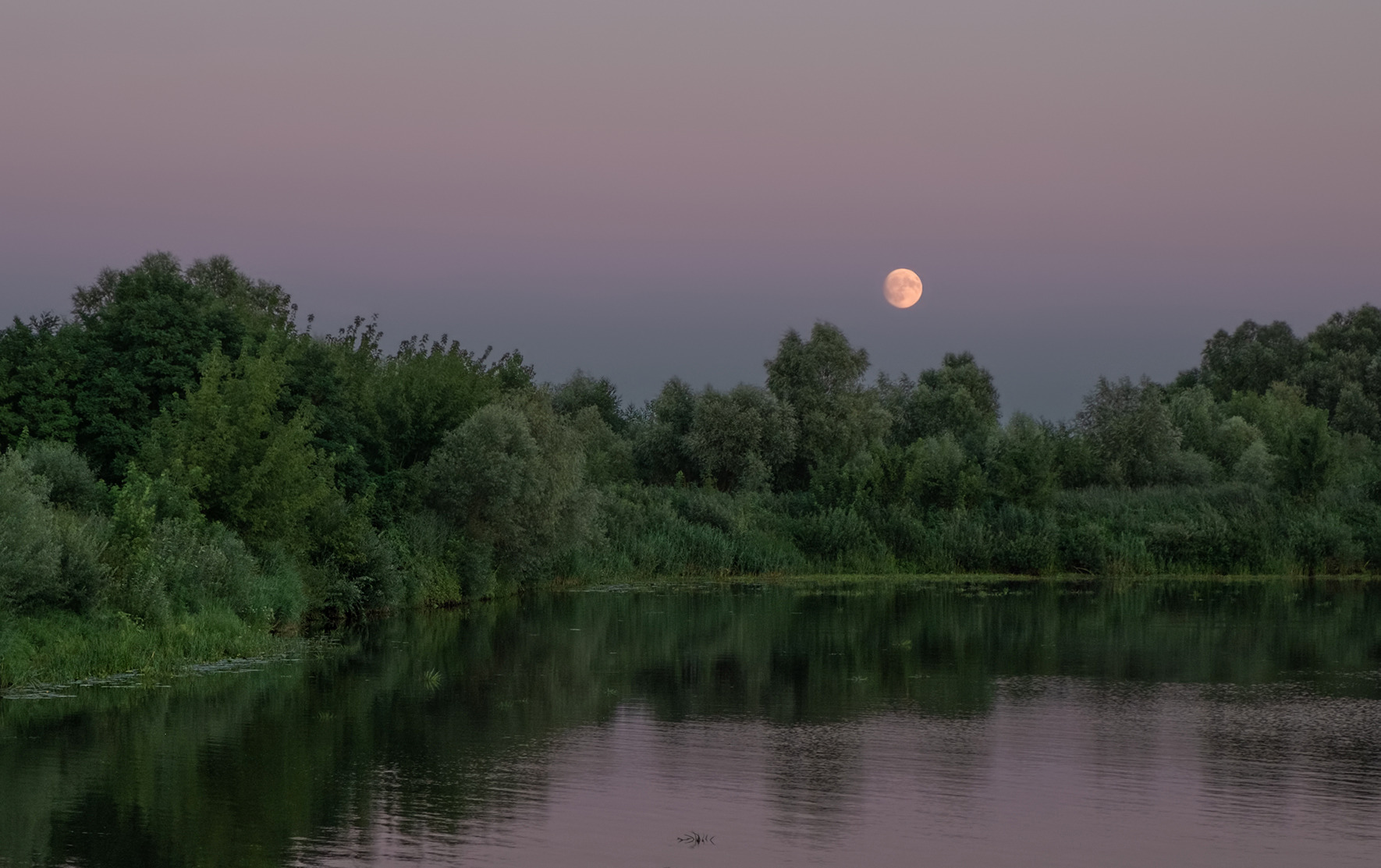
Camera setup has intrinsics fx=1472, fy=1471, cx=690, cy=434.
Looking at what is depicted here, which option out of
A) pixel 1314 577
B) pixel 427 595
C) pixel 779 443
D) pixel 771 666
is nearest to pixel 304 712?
pixel 771 666

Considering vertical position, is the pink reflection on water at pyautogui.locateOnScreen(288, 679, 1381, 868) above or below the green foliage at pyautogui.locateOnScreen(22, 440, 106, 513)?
below

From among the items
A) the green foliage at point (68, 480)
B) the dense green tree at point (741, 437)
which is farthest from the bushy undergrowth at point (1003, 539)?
the green foliage at point (68, 480)

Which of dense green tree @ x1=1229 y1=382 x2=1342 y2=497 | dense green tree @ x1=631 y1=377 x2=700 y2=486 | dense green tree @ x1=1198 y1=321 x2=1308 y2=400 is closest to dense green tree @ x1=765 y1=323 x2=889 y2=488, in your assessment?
dense green tree @ x1=631 y1=377 x2=700 y2=486

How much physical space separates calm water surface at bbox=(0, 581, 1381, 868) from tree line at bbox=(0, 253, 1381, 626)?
3.76 metres

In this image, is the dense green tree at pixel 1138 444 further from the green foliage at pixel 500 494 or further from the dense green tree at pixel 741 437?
the green foliage at pixel 500 494

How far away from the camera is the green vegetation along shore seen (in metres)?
27.6

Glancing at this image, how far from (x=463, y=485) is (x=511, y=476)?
4.94 ft

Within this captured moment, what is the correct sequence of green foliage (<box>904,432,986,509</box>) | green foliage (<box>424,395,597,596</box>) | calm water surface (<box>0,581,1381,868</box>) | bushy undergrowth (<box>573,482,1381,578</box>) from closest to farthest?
calm water surface (<box>0,581,1381,868</box>), green foliage (<box>424,395,597,596</box>), bushy undergrowth (<box>573,482,1381,578</box>), green foliage (<box>904,432,986,509</box>)

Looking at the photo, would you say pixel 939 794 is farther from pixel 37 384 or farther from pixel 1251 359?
pixel 1251 359

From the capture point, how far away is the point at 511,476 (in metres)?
42.5

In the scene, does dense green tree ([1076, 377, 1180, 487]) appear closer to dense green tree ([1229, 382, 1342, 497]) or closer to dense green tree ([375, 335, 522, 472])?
dense green tree ([1229, 382, 1342, 497])

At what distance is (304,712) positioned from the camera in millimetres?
22000

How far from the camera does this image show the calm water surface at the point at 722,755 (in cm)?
1431

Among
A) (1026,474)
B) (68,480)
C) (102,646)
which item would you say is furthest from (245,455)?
(1026,474)
